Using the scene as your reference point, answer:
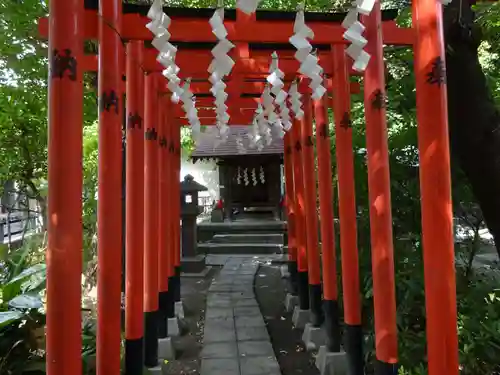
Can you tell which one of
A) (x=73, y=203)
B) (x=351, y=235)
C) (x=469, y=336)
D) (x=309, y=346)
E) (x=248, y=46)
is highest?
(x=248, y=46)

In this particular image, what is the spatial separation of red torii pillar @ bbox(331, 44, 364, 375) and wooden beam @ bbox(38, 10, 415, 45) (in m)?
0.61

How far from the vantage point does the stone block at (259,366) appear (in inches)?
166

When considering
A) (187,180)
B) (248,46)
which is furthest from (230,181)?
(248,46)

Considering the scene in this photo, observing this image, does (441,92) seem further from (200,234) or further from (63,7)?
(200,234)

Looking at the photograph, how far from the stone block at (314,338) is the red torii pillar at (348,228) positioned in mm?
1303

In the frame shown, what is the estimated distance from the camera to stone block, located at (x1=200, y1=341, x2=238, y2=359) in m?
4.69

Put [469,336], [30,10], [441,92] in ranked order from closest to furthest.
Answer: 1. [441,92]
2. [469,336]
3. [30,10]

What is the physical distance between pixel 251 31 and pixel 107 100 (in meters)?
1.27

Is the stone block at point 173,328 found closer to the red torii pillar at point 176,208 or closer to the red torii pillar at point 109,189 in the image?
the red torii pillar at point 176,208

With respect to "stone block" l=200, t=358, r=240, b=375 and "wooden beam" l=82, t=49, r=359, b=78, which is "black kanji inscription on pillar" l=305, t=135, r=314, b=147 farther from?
"stone block" l=200, t=358, r=240, b=375

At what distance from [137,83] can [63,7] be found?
137 centimetres

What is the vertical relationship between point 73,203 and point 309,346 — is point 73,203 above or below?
above

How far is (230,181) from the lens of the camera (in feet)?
49.5

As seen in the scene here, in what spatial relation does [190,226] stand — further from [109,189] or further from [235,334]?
[109,189]
